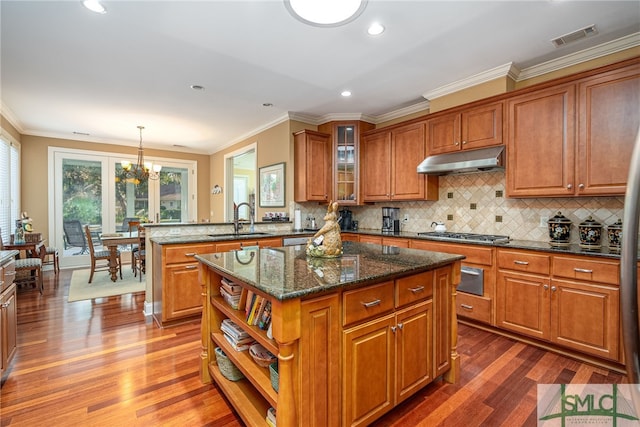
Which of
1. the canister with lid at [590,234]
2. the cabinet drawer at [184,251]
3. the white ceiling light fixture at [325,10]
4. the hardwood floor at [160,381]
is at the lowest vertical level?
the hardwood floor at [160,381]

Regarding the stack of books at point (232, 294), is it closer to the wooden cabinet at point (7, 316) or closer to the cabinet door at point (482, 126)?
the wooden cabinet at point (7, 316)

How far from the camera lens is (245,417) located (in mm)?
1658

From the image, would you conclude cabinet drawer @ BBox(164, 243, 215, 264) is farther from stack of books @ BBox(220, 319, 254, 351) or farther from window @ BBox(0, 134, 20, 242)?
window @ BBox(0, 134, 20, 242)

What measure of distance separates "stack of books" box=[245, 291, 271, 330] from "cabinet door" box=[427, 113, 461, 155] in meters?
2.87

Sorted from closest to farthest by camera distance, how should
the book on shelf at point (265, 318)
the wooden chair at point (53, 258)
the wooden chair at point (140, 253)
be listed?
1. the book on shelf at point (265, 318)
2. the wooden chair at point (140, 253)
3. the wooden chair at point (53, 258)

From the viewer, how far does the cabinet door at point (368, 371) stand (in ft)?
4.99

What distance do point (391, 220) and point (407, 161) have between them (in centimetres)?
93

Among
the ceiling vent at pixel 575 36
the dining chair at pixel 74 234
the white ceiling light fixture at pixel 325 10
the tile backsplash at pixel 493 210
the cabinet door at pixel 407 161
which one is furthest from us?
the dining chair at pixel 74 234

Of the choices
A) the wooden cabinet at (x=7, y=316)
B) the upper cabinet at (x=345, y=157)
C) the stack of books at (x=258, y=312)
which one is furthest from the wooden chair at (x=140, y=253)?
the stack of books at (x=258, y=312)

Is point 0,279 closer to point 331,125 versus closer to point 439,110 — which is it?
point 331,125

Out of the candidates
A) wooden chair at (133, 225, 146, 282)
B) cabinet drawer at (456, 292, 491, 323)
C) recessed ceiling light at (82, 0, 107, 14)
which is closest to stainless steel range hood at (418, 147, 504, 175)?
cabinet drawer at (456, 292, 491, 323)

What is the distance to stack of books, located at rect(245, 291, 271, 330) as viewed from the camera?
163 cm

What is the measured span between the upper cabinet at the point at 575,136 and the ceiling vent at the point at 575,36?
1.19 feet

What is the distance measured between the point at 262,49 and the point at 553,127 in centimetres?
276
